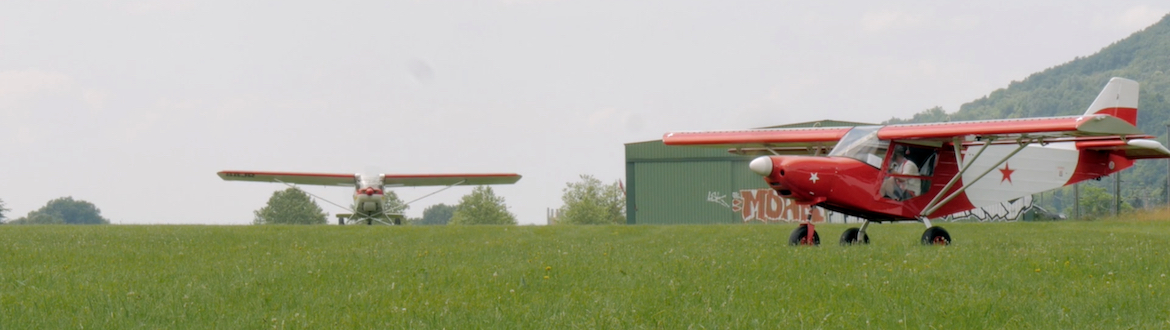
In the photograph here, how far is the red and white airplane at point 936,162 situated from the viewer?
13.5m

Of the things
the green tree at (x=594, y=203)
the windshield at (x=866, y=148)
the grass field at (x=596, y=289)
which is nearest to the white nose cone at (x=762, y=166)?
the grass field at (x=596, y=289)

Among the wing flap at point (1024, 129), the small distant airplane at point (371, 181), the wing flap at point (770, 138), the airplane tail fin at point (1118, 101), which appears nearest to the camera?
the wing flap at point (1024, 129)

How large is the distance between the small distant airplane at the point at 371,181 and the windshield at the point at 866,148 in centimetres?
2594

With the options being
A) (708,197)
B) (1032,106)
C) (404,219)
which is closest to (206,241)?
(404,219)

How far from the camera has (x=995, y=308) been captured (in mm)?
6754

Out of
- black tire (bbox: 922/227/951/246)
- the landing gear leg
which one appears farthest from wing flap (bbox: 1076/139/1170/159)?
the landing gear leg

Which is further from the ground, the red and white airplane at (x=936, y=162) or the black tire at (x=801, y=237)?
the red and white airplane at (x=936, y=162)

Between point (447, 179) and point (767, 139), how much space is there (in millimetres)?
28187

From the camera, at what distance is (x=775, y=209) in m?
43.7

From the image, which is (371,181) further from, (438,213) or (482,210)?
(438,213)

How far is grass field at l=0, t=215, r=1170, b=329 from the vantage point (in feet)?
20.7

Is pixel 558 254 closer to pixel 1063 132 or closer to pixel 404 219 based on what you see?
pixel 1063 132

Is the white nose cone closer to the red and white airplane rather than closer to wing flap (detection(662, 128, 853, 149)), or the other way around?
the red and white airplane

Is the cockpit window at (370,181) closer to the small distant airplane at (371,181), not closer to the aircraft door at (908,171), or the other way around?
the small distant airplane at (371,181)
